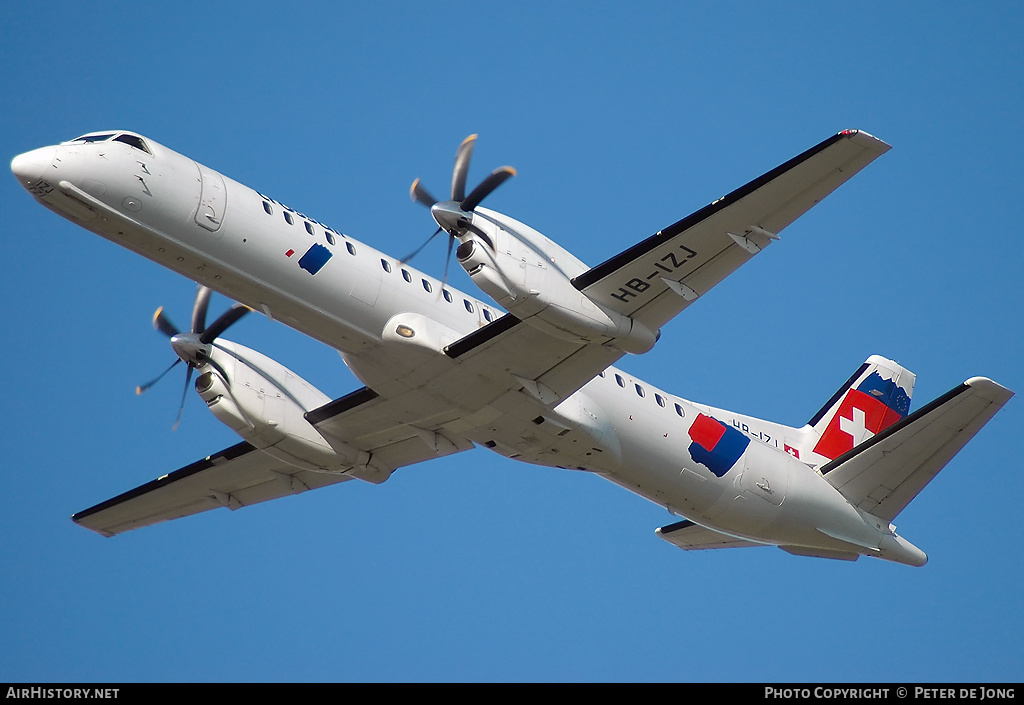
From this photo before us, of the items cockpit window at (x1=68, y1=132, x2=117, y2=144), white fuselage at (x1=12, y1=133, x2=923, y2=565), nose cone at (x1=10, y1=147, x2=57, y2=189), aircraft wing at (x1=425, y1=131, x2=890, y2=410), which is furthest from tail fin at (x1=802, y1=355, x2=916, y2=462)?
nose cone at (x1=10, y1=147, x2=57, y2=189)

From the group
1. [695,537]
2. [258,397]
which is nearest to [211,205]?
[258,397]

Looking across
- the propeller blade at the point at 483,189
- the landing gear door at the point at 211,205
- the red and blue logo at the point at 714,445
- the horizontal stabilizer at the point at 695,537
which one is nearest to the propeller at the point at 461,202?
the propeller blade at the point at 483,189

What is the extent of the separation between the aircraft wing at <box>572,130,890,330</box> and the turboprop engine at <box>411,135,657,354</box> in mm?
299

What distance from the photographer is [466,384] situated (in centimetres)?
1827

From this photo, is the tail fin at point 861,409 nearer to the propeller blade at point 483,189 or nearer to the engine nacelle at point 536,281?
the engine nacelle at point 536,281

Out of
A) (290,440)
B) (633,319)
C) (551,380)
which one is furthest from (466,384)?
(290,440)

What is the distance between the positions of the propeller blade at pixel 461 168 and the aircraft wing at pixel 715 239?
2.31 m

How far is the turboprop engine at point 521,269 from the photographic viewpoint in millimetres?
16656

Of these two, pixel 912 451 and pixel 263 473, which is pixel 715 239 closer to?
pixel 912 451

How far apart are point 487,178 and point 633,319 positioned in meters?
3.28

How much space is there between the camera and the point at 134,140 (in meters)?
17.1

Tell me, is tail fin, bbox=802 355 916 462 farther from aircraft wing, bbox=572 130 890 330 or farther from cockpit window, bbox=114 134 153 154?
cockpit window, bbox=114 134 153 154
